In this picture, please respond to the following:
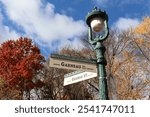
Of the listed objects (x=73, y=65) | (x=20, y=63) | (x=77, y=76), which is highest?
(x=20, y=63)

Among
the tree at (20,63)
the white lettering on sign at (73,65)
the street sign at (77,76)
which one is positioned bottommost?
the street sign at (77,76)

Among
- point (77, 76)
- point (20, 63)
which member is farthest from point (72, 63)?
point (20, 63)

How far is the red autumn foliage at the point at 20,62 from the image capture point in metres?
42.6

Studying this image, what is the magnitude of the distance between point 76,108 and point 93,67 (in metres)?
1.08

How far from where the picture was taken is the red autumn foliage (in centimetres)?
4256

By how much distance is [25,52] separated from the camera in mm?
47406

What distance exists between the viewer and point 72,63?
760cm

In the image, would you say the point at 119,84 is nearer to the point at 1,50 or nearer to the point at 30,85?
the point at 30,85

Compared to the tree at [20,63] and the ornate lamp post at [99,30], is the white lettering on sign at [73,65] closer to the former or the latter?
the ornate lamp post at [99,30]

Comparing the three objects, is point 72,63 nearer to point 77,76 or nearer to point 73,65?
point 73,65

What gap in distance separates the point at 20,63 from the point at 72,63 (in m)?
37.6

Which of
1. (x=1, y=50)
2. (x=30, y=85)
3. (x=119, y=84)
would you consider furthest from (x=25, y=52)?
(x=119, y=84)

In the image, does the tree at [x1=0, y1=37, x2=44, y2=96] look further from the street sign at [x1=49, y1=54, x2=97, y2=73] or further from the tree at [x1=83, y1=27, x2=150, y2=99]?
the street sign at [x1=49, y1=54, x2=97, y2=73]

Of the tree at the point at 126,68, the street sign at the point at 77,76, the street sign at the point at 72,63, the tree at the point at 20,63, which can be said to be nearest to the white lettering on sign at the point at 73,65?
the street sign at the point at 72,63
